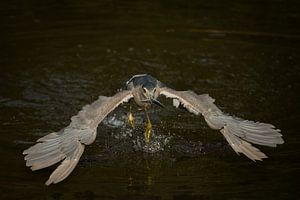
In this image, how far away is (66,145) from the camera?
727 cm

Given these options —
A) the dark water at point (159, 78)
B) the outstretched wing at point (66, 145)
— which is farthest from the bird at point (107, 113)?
the dark water at point (159, 78)

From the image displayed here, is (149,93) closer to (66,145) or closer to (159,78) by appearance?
(66,145)

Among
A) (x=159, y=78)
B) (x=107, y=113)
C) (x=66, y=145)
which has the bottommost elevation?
(x=159, y=78)

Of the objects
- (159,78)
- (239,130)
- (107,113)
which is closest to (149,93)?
(107,113)

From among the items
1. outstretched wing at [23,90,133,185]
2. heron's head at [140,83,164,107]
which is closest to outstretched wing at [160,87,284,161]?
heron's head at [140,83,164,107]

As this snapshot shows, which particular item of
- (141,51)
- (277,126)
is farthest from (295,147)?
(141,51)

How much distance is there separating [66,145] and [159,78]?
12.8ft

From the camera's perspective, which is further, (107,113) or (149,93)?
(149,93)

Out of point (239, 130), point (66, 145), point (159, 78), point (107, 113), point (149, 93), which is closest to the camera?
point (66, 145)

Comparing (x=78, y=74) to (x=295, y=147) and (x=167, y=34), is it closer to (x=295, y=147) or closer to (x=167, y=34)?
(x=167, y=34)

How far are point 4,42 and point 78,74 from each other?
84.7 inches

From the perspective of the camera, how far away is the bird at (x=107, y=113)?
23.4ft

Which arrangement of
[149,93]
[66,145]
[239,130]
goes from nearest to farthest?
[66,145] < [239,130] < [149,93]

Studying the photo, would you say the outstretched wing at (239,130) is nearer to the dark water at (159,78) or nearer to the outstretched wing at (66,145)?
the dark water at (159,78)
